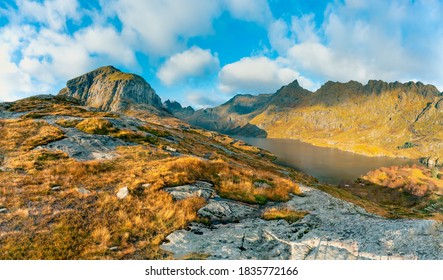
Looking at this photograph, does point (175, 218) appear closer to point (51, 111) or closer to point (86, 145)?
point (86, 145)

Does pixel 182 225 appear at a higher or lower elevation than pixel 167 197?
Answer: lower

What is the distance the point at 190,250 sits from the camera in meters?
9.79

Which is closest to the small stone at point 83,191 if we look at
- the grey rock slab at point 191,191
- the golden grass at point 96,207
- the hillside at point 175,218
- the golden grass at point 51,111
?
the hillside at point 175,218

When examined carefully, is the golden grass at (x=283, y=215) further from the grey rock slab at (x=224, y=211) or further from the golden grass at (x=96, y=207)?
the golden grass at (x=96, y=207)

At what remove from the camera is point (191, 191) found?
621 inches

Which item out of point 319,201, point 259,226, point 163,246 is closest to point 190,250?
point 163,246

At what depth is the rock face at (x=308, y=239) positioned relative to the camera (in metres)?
9.92

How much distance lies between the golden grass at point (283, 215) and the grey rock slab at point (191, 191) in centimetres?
387

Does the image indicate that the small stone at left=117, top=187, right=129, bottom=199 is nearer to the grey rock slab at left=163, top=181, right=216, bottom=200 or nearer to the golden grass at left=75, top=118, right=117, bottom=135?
the grey rock slab at left=163, top=181, right=216, bottom=200

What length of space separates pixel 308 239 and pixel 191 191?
7.79m

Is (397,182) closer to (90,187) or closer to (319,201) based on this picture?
(319,201)

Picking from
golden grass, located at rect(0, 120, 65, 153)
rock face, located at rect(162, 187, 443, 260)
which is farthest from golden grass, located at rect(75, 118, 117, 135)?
rock face, located at rect(162, 187, 443, 260)

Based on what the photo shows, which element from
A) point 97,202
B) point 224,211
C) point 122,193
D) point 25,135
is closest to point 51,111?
point 25,135

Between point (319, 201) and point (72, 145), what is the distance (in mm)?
26189
